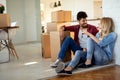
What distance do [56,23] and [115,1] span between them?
1441mm

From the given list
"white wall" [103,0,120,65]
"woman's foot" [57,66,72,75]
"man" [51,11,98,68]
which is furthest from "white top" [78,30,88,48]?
"woman's foot" [57,66,72,75]

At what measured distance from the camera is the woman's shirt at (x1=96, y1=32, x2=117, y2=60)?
337 centimetres

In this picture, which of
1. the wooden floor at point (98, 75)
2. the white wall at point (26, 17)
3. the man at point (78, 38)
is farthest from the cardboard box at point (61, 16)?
the white wall at point (26, 17)

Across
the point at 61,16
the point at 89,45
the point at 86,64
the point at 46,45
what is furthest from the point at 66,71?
the point at 61,16

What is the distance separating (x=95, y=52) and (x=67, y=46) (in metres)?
0.49

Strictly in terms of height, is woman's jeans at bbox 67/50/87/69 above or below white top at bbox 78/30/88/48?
below

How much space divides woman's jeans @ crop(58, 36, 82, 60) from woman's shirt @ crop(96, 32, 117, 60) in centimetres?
42

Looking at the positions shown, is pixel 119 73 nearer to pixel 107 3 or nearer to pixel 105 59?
pixel 105 59

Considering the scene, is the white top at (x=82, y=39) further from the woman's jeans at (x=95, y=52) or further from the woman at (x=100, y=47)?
the woman's jeans at (x=95, y=52)

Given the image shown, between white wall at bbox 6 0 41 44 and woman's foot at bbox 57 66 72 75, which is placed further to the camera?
white wall at bbox 6 0 41 44

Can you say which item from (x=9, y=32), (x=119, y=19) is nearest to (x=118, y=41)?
(x=119, y=19)

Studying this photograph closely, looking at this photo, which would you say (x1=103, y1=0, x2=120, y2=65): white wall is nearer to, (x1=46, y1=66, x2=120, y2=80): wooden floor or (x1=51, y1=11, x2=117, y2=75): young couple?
(x1=51, y1=11, x2=117, y2=75): young couple

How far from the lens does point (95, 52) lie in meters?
3.33

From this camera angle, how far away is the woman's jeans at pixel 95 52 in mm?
3289
